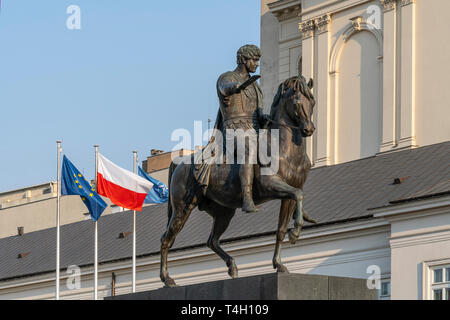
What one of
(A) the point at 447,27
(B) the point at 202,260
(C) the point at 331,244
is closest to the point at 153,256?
(B) the point at 202,260

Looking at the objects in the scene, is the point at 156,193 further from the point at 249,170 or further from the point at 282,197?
the point at 282,197

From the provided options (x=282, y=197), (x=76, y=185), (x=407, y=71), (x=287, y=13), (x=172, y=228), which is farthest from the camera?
(x=287, y=13)

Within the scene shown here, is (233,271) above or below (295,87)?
below

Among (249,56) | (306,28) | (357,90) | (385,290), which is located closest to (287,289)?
(249,56)

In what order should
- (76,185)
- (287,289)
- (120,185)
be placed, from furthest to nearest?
(76,185)
(120,185)
(287,289)

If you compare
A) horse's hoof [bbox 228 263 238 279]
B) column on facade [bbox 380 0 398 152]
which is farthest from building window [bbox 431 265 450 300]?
horse's hoof [bbox 228 263 238 279]

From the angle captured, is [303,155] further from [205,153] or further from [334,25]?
[334,25]

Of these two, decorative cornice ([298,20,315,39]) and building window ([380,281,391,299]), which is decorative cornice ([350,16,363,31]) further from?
building window ([380,281,391,299])

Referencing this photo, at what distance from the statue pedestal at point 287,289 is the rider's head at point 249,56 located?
3806 millimetres

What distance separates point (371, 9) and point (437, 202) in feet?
59.5

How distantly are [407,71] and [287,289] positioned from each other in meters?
35.0

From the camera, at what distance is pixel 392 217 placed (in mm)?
43375

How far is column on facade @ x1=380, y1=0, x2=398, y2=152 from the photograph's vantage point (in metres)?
56.0

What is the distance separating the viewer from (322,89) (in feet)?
198
